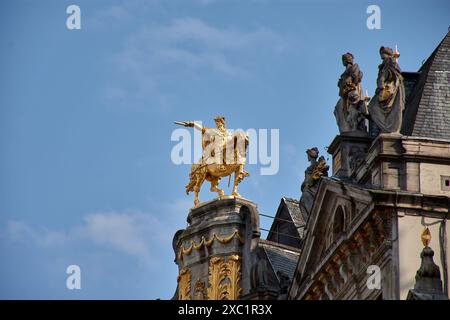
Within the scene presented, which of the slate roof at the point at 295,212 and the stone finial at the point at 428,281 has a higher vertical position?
the slate roof at the point at 295,212

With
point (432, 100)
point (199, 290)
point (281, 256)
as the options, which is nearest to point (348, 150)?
point (432, 100)

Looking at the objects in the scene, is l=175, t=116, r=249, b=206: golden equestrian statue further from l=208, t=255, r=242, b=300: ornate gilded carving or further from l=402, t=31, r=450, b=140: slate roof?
l=402, t=31, r=450, b=140: slate roof

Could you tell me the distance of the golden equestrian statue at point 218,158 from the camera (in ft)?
262

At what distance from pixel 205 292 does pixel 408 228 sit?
15.6 meters

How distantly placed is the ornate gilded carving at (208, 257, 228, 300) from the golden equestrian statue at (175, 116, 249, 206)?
9.59 ft

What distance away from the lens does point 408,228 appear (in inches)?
2515

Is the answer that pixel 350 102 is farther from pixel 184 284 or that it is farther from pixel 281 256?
pixel 184 284

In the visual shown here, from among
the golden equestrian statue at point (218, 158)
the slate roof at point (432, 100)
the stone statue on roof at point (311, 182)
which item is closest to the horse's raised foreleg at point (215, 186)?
the golden equestrian statue at point (218, 158)

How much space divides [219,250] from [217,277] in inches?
41.1

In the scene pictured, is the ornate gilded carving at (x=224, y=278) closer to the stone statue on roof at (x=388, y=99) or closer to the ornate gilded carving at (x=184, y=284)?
the ornate gilded carving at (x=184, y=284)

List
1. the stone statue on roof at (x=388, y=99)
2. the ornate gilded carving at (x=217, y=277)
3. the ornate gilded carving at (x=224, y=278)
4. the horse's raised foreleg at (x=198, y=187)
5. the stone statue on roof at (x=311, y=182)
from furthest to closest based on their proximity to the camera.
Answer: the horse's raised foreleg at (x=198, y=187) < the ornate gilded carving at (x=217, y=277) < the ornate gilded carving at (x=224, y=278) < the stone statue on roof at (x=311, y=182) < the stone statue on roof at (x=388, y=99)

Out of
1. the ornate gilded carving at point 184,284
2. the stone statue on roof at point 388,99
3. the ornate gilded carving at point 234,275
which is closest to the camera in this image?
the stone statue on roof at point 388,99

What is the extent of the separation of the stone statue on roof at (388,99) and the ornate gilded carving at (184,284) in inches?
564

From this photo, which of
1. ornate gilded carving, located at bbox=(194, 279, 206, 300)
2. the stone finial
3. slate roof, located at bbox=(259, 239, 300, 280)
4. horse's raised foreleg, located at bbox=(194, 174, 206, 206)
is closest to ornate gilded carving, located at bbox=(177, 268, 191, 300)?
ornate gilded carving, located at bbox=(194, 279, 206, 300)
